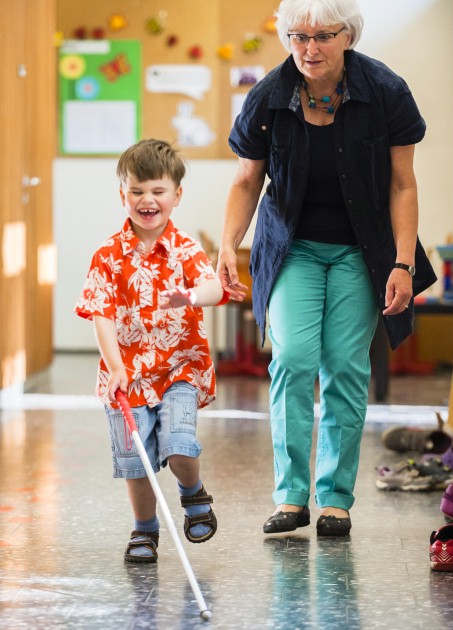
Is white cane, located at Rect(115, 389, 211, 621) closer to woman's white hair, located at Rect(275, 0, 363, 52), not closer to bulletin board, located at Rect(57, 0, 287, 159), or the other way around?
woman's white hair, located at Rect(275, 0, 363, 52)

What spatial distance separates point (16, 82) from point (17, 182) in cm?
49

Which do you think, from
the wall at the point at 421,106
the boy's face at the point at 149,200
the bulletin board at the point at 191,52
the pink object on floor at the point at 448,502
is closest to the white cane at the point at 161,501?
the boy's face at the point at 149,200

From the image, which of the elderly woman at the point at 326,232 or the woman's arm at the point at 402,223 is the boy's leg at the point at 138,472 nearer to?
the elderly woman at the point at 326,232

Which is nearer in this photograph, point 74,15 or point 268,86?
point 268,86

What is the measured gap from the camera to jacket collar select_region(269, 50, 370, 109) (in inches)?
109

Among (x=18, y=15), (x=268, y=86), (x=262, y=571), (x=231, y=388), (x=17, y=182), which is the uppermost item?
(x=18, y=15)

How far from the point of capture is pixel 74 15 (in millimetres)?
8359

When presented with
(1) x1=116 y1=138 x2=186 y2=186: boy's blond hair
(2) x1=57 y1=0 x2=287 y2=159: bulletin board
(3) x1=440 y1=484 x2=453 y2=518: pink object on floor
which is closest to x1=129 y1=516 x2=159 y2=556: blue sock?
(3) x1=440 y1=484 x2=453 y2=518: pink object on floor

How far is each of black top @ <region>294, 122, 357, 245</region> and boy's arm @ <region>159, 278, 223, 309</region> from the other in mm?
422

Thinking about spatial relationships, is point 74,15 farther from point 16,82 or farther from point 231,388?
point 231,388

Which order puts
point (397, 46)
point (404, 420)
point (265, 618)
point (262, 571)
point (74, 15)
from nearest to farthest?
1. point (265, 618)
2. point (262, 571)
3. point (404, 420)
4. point (397, 46)
5. point (74, 15)

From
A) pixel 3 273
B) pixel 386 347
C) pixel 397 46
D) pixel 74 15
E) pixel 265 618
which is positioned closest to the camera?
pixel 265 618

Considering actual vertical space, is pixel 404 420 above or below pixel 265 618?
below

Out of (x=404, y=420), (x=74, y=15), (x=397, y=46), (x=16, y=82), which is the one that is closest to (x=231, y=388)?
(x=404, y=420)
